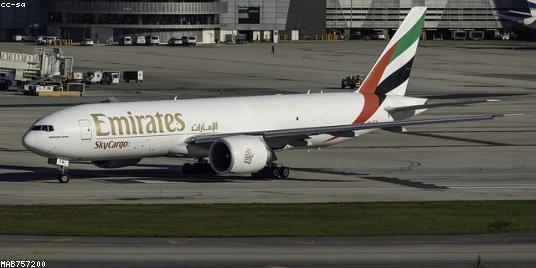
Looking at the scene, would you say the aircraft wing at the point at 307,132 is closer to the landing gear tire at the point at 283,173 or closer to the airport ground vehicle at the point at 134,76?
the landing gear tire at the point at 283,173

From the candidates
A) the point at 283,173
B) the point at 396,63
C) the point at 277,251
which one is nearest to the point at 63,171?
the point at 283,173

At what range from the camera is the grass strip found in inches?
1598

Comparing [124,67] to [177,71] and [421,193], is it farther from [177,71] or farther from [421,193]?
[421,193]

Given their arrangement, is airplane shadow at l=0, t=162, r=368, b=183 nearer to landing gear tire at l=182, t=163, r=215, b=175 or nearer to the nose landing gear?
landing gear tire at l=182, t=163, r=215, b=175

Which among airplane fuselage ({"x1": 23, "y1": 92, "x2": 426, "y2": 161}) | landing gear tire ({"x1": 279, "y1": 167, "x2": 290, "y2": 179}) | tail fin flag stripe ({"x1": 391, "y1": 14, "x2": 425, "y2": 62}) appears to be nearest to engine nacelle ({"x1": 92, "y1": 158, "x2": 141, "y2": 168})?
airplane fuselage ({"x1": 23, "y1": 92, "x2": 426, "y2": 161})

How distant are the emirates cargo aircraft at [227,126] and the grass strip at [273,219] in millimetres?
6345

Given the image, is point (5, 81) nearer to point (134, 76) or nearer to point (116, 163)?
point (134, 76)

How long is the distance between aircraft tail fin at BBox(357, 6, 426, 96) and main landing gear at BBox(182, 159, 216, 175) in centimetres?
929

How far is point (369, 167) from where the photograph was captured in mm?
61219

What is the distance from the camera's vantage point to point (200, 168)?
189ft

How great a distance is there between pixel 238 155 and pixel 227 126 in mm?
3629

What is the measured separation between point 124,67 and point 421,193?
10606cm

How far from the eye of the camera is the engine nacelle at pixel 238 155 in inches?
2083

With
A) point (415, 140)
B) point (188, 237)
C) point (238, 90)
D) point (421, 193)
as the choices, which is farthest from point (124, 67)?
point (188, 237)
